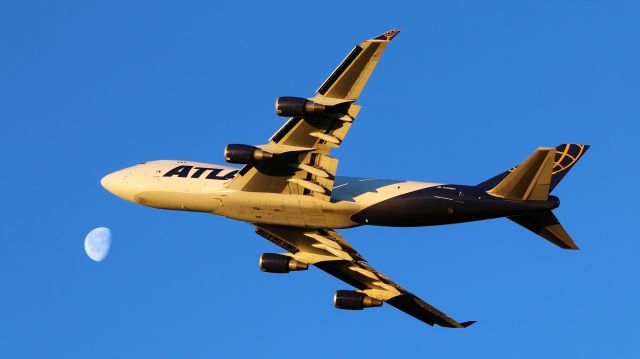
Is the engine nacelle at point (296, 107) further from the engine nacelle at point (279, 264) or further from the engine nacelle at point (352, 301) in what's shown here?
the engine nacelle at point (352, 301)

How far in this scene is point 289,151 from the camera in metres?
60.6

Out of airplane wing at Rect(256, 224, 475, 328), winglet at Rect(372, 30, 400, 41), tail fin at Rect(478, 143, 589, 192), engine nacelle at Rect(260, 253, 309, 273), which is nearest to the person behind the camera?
winglet at Rect(372, 30, 400, 41)

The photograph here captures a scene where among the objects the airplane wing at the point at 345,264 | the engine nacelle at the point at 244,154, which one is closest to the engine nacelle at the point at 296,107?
the engine nacelle at the point at 244,154

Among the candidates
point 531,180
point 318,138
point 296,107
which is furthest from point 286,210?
point 531,180

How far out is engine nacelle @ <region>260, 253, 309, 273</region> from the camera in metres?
67.0

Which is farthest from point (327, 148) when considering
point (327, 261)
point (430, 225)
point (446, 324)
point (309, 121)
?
point (446, 324)

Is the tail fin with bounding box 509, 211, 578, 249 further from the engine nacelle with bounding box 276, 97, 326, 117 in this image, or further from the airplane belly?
the engine nacelle with bounding box 276, 97, 326, 117

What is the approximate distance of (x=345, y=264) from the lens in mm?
69562

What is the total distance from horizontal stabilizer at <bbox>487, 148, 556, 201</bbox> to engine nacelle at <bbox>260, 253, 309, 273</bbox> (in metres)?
12.6

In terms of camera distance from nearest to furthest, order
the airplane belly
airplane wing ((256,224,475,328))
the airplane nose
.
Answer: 1. the airplane belly
2. airplane wing ((256,224,475,328))
3. the airplane nose

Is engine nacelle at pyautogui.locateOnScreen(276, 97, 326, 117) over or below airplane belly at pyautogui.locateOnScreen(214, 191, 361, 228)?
over

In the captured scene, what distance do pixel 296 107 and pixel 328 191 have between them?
608 cm

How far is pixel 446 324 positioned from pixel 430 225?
1099cm

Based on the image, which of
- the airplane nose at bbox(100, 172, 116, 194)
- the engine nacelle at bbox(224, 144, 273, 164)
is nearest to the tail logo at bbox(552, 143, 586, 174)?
the engine nacelle at bbox(224, 144, 273, 164)
